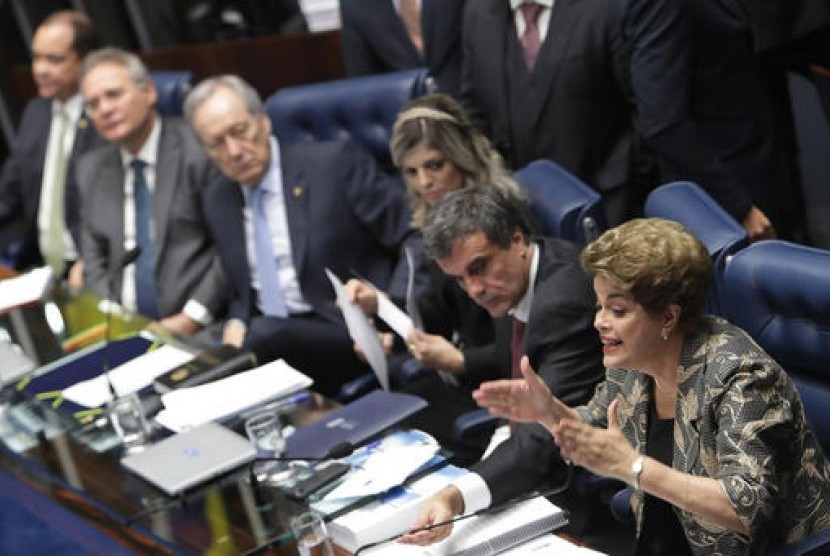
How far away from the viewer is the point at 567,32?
147 inches

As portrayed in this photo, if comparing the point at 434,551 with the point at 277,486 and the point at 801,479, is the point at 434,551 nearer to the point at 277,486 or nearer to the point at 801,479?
the point at 277,486

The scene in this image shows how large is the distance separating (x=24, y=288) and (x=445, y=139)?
1.55 metres

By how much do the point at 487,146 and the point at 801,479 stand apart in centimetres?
145

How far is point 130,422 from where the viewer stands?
10.2ft

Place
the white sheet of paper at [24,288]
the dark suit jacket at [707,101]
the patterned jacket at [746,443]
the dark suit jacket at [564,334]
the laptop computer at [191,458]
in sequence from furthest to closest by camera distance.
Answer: the white sheet of paper at [24,288] → the dark suit jacket at [707,101] → the dark suit jacket at [564,334] → the laptop computer at [191,458] → the patterned jacket at [746,443]

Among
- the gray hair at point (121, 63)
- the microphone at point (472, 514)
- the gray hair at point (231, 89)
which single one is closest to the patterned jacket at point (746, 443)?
the microphone at point (472, 514)

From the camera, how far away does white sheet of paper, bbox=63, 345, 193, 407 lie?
11.0ft

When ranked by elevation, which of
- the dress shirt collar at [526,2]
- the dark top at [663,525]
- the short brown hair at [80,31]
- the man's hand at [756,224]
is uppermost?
the short brown hair at [80,31]

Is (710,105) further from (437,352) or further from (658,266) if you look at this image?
(658,266)

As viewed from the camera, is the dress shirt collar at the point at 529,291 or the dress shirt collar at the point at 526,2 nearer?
the dress shirt collar at the point at 529,291

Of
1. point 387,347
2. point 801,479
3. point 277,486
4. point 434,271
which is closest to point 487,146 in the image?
point 434,271

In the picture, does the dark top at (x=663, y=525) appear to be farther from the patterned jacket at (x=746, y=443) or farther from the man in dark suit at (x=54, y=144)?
the man in dark suit at (x=54, y=144)

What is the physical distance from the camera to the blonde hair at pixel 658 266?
2291 millimetres

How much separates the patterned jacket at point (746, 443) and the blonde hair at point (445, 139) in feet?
3.95
